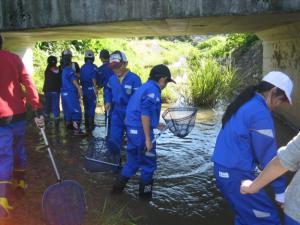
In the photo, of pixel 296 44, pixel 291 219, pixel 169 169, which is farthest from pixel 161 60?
pixel 291 219

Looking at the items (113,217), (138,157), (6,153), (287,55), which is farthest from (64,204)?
(287,55)

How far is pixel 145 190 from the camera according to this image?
5.91 metres

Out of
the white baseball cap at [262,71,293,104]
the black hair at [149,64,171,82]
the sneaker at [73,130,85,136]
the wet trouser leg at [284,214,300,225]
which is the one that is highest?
the white baseball cap at [262,71,293,104]

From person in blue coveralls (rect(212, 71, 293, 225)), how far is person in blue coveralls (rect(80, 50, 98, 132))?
20.3ft

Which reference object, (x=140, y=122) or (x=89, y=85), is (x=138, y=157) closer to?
(x=140, y=122)

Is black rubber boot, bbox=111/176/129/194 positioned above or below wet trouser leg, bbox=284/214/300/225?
below

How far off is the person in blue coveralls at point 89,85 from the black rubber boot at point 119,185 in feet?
13.4

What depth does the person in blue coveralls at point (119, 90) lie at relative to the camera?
6.67 meters

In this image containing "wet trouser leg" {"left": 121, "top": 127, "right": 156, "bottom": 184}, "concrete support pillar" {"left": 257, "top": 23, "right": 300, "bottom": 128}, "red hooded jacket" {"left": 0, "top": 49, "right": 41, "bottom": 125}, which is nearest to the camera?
"red hooded jacket" {"left": 0, "top": 49, "right": 41, "bottom": 125}

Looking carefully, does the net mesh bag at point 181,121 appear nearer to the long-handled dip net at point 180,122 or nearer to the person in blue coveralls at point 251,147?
the long-handled dip net at point 180,122

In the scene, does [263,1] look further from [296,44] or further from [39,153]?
[39,153]

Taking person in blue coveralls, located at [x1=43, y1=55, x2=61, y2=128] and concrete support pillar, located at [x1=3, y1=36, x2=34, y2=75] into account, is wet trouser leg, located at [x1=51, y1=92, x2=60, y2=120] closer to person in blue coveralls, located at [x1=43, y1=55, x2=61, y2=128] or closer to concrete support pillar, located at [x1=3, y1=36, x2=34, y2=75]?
person in blue coveralls, located at [x1=43, y1=55, x2=61, y2=128]

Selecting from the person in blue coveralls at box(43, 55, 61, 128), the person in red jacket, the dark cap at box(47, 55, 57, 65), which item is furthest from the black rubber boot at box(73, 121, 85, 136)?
the person in red jacket

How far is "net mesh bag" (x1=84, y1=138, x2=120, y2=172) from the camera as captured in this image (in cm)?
677
